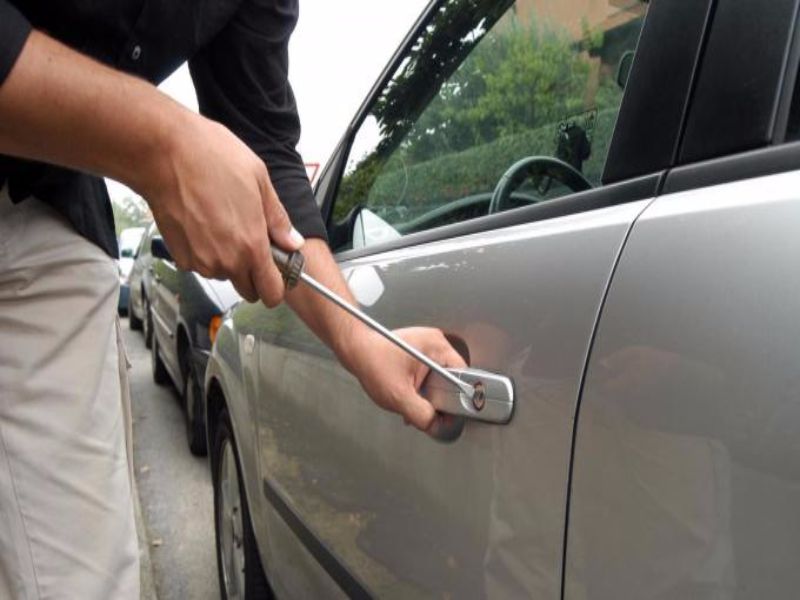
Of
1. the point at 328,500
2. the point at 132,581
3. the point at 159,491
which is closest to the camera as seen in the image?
the point at 132,581

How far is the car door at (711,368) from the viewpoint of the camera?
66cm

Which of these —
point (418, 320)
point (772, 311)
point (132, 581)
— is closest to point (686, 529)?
point (772, 311)

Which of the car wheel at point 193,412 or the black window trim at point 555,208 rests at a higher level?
the black window trim at point 555,208

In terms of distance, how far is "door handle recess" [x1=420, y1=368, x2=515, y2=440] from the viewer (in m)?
0.95

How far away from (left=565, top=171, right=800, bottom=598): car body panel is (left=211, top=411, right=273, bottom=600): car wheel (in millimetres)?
1622

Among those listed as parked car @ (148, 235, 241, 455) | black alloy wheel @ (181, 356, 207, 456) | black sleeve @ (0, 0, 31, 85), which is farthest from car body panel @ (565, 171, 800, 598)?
black alloy wheel @ (181, 356, 207, 456)

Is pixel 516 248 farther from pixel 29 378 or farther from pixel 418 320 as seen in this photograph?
pixel 29 378

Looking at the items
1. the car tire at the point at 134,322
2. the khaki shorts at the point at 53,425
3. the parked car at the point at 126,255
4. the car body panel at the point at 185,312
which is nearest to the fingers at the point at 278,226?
the khaki shorts at the point at 53,425

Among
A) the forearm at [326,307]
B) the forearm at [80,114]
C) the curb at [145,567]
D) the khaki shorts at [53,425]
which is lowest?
the curb at [145,567]

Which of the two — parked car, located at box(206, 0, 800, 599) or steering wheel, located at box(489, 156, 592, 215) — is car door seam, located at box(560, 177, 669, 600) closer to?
parked car, located at box(206, 0, 800, 599)

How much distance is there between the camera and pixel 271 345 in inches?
75.9

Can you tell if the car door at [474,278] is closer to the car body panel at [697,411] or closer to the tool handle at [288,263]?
the car body panel at [697,411]

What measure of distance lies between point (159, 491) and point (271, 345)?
2.33 meters

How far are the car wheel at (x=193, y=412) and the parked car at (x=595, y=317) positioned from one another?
2644 mm
